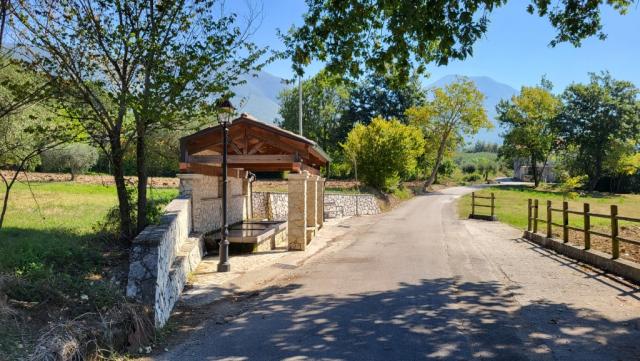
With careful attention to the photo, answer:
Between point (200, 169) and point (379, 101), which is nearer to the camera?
point (200, 169)

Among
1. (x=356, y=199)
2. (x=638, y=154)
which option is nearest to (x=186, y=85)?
(x=356, y=199)

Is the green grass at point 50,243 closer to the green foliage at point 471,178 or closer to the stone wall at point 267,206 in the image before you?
the stone wall at point 267,206

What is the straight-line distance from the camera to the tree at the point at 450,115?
48.2 m

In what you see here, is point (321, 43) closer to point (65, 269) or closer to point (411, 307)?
point (411, 307)

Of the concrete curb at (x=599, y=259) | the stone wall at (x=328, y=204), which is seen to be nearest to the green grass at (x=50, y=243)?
the stone wall at (x=328, y=204)

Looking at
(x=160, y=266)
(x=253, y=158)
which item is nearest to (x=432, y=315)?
(x=160, y=266)

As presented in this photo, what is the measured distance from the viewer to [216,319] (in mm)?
6934

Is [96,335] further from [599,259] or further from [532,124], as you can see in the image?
[532,124]

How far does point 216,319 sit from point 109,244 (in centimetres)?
299

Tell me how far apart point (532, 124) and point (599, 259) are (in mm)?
49742

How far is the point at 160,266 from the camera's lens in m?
6.51

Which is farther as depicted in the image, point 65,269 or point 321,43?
point 321,43

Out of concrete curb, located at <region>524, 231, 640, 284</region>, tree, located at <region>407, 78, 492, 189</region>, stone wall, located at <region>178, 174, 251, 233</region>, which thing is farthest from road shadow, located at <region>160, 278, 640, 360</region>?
tree, located at <region>407, 78, 492, 189</region>

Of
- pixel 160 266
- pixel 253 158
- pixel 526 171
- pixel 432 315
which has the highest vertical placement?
pixel 526 171
